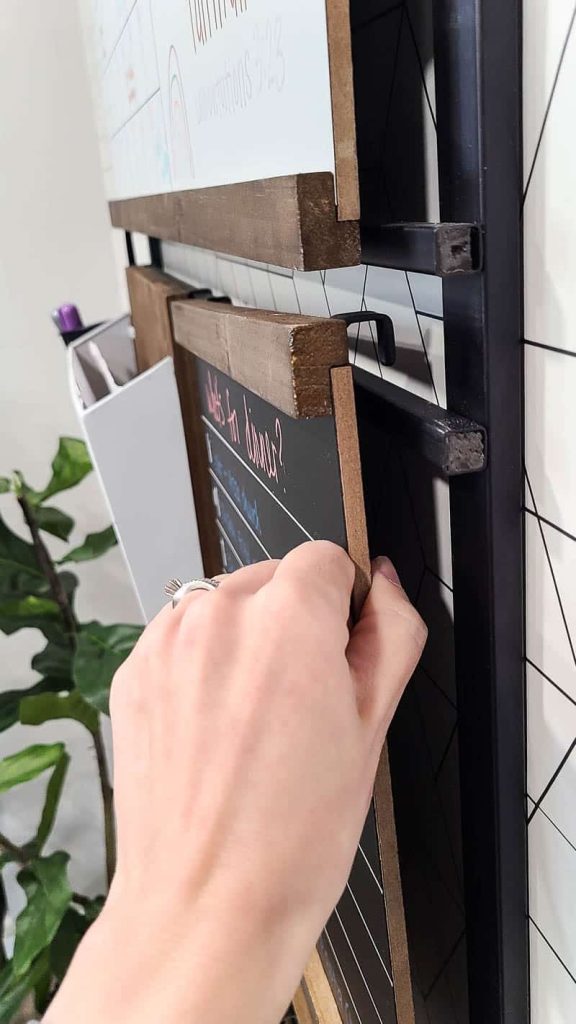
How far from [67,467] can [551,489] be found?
1.11 m

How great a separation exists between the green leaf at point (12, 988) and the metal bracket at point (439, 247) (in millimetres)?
1163

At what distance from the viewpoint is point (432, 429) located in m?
0.38

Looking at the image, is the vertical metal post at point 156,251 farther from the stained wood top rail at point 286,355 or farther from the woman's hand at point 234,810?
the woman's hand at point 234,810

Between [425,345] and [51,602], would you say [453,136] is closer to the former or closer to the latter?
[425,345]

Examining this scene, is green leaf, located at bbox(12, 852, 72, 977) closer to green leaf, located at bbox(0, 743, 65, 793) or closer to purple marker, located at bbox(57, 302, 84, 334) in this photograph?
green leaf, located at bbox(0, 743, 65, 793)

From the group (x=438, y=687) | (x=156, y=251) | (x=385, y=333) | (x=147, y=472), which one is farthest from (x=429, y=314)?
(x=156, y=251)

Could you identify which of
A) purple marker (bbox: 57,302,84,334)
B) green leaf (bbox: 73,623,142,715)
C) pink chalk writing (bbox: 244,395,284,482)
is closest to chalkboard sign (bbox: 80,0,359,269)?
pink chalk writing (bbox: 244,395,284,482)

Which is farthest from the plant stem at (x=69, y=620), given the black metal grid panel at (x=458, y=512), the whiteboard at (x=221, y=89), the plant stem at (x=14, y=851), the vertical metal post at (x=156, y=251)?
the black metal grid panel at (x=458, y=512)

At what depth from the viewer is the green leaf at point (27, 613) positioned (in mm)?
1334

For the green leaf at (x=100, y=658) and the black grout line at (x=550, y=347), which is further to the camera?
the green leaf at (x=100, y=658)

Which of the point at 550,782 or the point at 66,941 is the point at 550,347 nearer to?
the point at 550,782

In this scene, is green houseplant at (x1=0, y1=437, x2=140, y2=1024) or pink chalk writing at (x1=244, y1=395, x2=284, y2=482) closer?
pink chalk writing at (x1=244, y1=395, x2=284, y2=482)

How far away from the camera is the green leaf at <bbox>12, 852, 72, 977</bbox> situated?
1097 mm

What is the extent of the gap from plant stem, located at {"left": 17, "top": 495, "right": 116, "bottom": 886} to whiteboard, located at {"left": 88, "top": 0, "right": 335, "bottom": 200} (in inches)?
23.7
